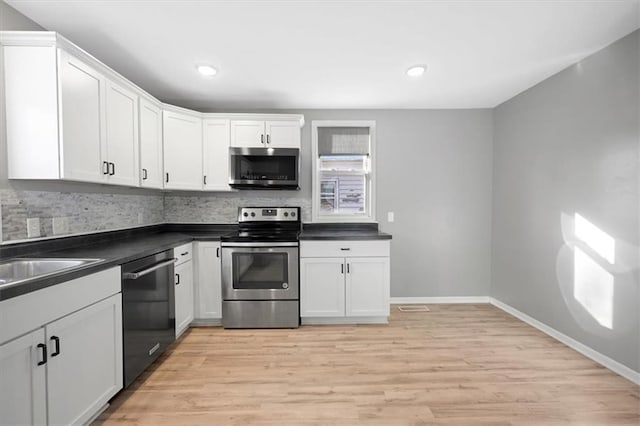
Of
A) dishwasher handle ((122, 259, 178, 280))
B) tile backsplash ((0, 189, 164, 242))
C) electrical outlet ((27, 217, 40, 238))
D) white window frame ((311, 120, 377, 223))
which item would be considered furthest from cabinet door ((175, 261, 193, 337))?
white window frame ((311, 120, 377, 223))

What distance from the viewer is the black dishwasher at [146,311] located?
5.89 ft

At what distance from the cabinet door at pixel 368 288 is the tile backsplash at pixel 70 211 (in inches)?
90.8

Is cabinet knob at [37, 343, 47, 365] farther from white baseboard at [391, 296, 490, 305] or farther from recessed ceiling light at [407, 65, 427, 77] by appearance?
white baseboard at [391, 296, 490, 305]

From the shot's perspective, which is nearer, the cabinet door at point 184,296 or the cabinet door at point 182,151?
the cabinet door at point 184,296

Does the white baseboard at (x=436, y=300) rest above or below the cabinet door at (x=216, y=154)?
below

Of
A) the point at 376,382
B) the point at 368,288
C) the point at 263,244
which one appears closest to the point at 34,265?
the point at 263,244

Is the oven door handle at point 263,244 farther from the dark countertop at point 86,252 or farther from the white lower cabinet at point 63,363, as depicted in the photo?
the white lower cabinet at point 63,363

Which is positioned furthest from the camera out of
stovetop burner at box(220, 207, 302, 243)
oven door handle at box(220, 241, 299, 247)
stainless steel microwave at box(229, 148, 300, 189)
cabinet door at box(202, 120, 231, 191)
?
stovetop burner at box(220, 207, 302, 243)

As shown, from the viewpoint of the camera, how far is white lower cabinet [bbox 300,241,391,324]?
9.38 ft

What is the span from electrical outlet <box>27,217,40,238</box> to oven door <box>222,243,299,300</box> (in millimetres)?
1330

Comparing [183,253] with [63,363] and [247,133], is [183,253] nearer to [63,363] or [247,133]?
[63,363]

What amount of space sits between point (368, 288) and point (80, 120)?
2.67 metres

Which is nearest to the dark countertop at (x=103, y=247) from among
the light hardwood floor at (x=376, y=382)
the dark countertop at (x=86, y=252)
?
the dark countertop at (x=86, y=252)

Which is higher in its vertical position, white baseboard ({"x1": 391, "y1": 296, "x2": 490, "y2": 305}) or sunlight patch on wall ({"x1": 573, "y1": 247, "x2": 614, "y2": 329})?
sunlight patch on wall ({"x1": 573, "y1": 247, "x2": 614, "y2": 329})
